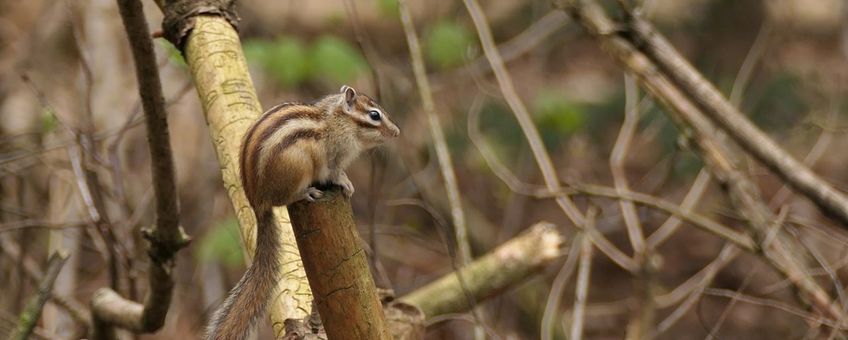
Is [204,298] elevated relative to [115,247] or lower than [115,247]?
elevated

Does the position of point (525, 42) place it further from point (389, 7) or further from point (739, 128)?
point (739, 128)

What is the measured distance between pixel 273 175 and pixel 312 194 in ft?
0.72

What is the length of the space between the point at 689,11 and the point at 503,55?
1.89 m

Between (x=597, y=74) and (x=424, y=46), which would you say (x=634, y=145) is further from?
(x=424, y=46)

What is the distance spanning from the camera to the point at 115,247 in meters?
4.30

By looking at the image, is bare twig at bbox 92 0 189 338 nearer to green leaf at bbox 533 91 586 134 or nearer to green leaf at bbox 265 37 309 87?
green leaf at bbox 265 37 309 87

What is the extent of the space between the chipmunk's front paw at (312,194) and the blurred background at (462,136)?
10.2 ft

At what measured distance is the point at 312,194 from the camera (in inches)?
99.3

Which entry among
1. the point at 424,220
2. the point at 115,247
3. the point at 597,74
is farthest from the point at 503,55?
the point at 115,247

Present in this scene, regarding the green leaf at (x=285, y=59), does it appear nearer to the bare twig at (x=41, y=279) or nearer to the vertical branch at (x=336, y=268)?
the bare twig at (x=41, y=279)

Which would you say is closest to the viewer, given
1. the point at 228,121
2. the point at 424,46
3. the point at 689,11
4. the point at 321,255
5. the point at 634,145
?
the point at 321,255

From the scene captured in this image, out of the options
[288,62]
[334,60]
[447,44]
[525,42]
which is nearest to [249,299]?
[334,60]

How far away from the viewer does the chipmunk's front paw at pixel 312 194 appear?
2430mm

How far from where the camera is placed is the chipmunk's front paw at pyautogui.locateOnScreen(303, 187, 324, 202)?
2430 millimetres
